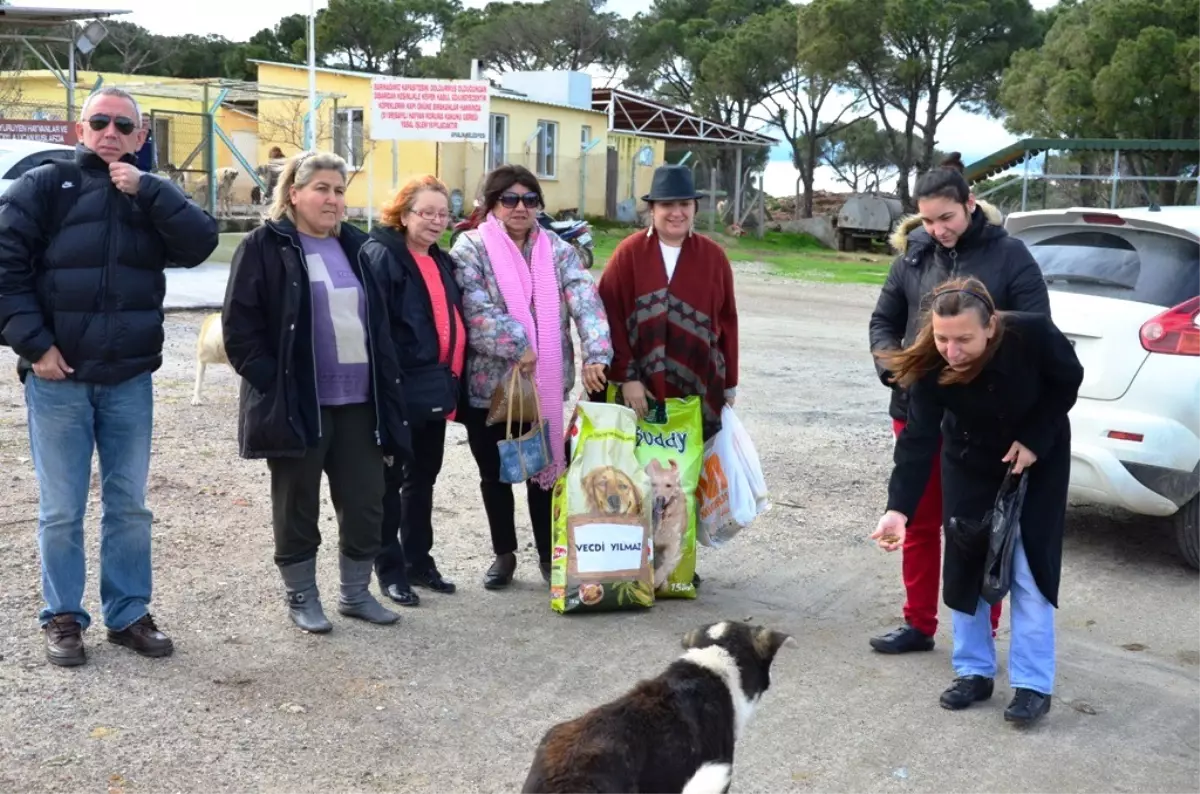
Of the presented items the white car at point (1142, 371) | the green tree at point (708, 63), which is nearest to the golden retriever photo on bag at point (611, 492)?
the white car at point (1142, 371)

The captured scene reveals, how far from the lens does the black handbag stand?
209 inches

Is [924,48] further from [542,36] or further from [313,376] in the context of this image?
[313,376]

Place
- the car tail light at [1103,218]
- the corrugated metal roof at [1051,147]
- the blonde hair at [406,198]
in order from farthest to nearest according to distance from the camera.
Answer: the corrugated metal roof at [1051,147]
the car tail light at [1103,218]
the blonde hair at [406,198]

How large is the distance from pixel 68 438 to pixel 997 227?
3.67 metres

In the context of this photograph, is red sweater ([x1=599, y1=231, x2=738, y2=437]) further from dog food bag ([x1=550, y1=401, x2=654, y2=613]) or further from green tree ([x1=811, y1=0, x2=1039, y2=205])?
green tree ([x1=811, y1=0, x2=1039, y2=205])

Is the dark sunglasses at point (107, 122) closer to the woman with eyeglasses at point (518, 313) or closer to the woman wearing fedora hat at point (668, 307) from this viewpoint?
the woman with eyeglasses at point (518, 313)

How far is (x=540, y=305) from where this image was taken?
5684 millimetres

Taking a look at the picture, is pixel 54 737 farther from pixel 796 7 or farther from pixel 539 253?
pixel 796 7

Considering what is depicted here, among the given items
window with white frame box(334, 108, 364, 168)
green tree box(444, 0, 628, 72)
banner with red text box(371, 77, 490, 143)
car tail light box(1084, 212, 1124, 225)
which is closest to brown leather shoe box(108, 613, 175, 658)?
car tail light box(1084, 212, 1124, 225)

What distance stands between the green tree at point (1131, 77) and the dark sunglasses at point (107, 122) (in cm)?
3177

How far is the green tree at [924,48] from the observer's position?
42.3 metres

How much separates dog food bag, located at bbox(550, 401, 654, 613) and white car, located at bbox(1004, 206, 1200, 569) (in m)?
2.32

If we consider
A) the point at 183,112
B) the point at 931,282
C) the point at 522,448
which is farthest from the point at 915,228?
the point at 183,112

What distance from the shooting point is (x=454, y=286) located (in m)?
5.59
